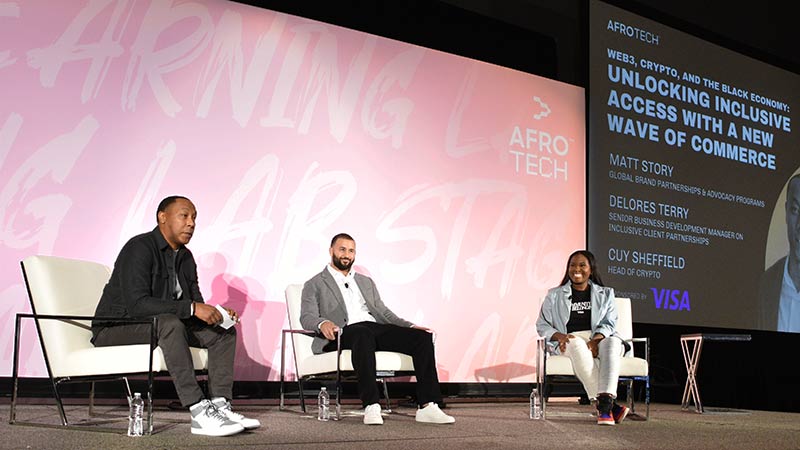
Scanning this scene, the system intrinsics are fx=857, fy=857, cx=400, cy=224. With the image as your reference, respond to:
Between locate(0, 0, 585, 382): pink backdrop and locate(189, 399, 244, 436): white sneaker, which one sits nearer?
locate(189, 399, 244, 436): white sneaker

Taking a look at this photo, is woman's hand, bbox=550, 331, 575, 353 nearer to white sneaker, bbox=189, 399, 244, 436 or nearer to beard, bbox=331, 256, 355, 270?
beard, bbox=331, 256, 355, 270

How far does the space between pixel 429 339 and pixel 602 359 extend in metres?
0.90

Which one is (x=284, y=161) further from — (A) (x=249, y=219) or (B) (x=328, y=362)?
(B) (x=328, y=362)

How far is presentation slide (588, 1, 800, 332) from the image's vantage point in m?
6.79

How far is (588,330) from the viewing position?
4789 millimetres

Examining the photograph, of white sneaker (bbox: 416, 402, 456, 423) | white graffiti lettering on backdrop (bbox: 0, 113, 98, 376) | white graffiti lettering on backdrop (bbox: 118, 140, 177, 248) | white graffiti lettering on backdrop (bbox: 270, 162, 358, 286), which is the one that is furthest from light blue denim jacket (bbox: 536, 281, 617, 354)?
white graffiti lettering on backdrop (bbox: 0, 113, 98, 376)

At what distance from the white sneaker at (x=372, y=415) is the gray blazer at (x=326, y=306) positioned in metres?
0.59

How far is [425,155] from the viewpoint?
6078mm

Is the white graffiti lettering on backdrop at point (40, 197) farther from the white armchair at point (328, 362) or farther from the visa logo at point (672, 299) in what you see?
the visa logo at point (672, 299)

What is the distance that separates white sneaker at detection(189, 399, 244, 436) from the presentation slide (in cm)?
410

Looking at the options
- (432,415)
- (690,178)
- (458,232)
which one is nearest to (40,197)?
(432,415)

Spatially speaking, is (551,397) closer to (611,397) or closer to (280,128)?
(611,397)

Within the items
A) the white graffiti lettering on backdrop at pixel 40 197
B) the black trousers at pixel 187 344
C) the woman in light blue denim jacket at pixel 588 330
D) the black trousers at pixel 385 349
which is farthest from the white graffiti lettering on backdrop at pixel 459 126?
the black trousers at pixel 187 344

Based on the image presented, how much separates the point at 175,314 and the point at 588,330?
2.43m
